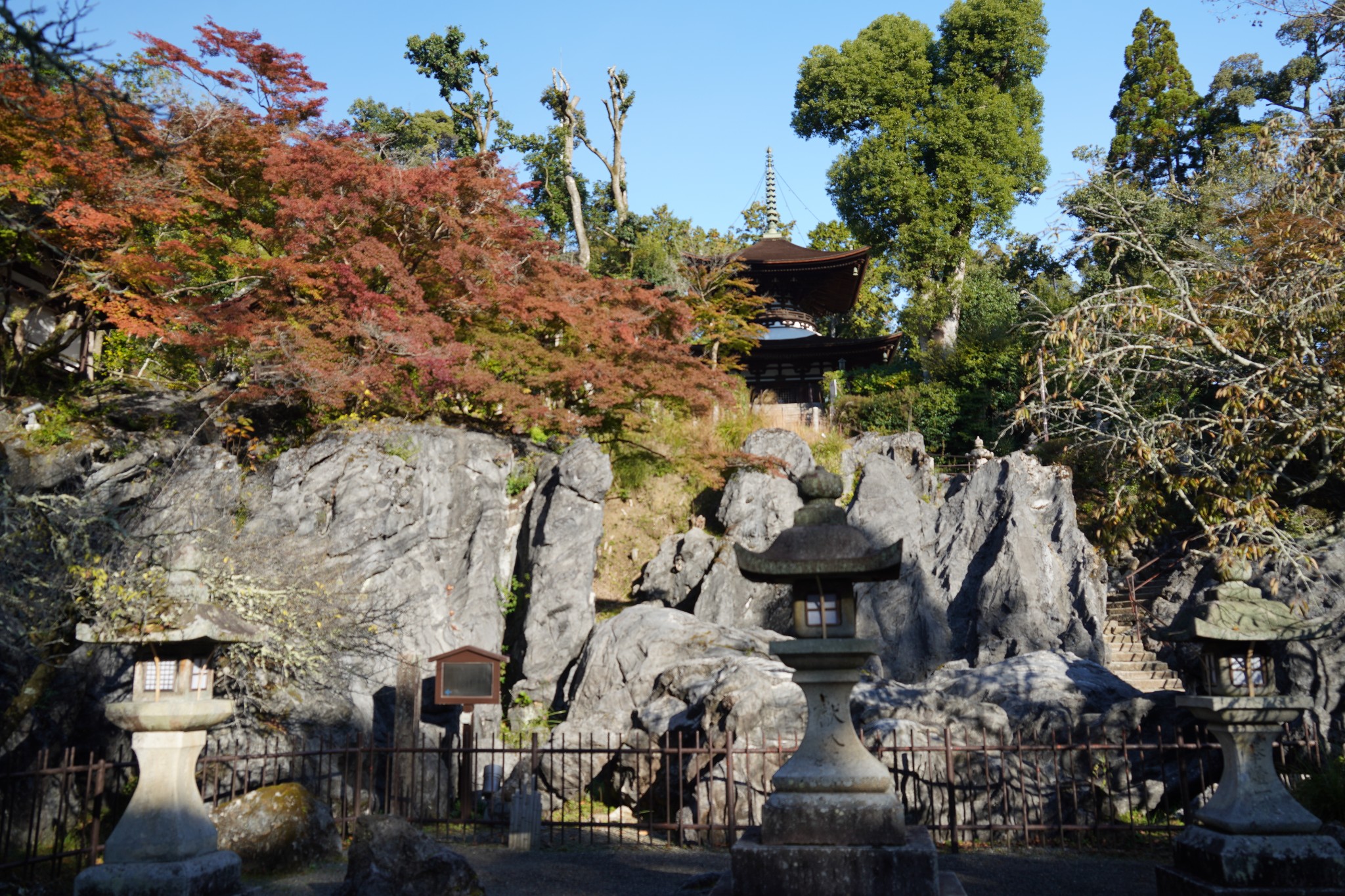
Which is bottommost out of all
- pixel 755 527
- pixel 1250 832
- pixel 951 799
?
pixel 951 799

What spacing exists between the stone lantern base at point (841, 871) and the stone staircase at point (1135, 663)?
39.6 feet

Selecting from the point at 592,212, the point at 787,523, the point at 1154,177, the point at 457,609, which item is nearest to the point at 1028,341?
the point at 1154,177

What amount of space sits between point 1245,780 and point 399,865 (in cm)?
664

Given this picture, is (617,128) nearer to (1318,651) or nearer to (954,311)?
(954,311)

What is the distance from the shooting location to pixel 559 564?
53.7 feet

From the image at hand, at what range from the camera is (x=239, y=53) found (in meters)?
15.7

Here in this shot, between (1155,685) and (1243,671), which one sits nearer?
(1243,671)

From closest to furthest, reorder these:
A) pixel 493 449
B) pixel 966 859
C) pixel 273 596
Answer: pixel 966 859, pixel 273 596, pixel 493 449

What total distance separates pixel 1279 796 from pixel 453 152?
31.6 m

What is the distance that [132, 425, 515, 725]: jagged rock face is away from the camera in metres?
12.2

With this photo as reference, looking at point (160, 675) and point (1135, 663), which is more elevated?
point (160, 675)

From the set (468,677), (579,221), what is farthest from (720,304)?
(468,677)

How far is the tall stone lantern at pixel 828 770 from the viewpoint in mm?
6254

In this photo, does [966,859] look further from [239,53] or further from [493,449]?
[239,53]
